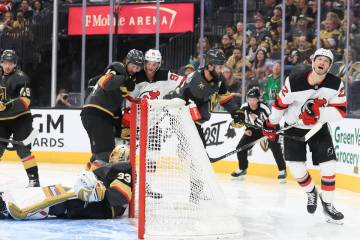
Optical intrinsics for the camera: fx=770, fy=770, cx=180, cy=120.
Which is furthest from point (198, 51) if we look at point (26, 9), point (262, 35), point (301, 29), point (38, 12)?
point (26, 9)

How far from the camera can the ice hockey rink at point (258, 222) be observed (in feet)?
14.2

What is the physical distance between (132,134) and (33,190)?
2.60 ft

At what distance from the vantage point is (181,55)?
32.8 ft

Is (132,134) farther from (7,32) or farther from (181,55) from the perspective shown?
(7,32)

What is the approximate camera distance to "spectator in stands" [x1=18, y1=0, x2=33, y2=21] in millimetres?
11031

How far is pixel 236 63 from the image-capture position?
31.4ft

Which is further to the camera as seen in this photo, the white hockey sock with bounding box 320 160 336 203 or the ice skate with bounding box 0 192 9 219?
the white hockey sock with bounding box 320 160 336 203

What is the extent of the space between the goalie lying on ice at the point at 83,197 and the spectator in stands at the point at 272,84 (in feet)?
14.5

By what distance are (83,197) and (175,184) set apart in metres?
0.54

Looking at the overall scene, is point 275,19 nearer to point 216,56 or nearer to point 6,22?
point 6,22

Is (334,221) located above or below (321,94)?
below

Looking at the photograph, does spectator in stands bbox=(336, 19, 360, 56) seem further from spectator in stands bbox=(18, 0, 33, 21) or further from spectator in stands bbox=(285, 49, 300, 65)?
spectator in stands bbox=(18, 0, 33, 21)

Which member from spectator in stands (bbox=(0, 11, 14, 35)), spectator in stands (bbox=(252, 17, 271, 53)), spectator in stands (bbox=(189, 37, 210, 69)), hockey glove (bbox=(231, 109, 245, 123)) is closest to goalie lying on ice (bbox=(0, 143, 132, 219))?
hockey glove (bbox=(231, 109, 245, 123))

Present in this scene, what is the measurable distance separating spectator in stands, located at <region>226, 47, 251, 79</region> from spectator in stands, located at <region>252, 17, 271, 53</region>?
11.0 inches
